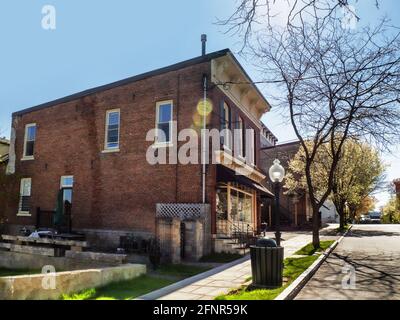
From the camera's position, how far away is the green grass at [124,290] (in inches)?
296

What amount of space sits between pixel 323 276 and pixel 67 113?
15.5 m

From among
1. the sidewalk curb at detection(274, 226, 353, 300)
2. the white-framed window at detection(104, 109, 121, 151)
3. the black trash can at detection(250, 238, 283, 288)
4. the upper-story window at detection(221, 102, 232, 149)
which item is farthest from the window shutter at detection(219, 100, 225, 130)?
the black trash can at detection(250, 238, 283, 288)

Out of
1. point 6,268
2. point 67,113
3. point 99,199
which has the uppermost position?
point 67,113

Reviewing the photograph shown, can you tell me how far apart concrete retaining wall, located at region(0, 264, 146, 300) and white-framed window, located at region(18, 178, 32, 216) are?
1395cm

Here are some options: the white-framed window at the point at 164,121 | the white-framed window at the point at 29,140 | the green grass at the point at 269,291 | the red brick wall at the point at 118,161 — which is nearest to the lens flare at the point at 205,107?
the red brick wall at the point at 118,161

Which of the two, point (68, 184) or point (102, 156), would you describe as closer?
point (102, 156)

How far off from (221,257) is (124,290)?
19.3ft

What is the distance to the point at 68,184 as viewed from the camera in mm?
19031

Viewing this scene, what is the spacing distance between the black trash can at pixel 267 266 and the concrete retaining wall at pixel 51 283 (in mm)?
3437

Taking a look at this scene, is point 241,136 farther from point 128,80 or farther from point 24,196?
point 24,196

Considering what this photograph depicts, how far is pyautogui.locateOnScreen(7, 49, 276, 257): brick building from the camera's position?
1512 cm
